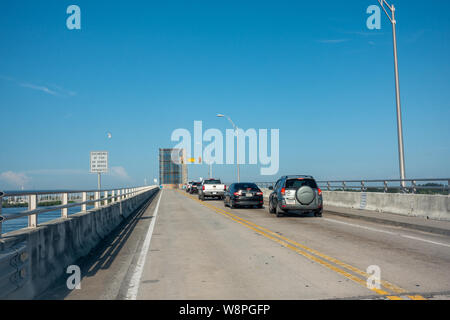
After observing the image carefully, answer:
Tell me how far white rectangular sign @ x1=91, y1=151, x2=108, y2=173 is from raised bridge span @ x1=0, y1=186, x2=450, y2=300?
1219 centimetres

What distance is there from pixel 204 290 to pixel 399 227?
1077 centimetres

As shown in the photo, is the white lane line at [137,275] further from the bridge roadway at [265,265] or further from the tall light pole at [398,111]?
the tall light pole at [398,111]

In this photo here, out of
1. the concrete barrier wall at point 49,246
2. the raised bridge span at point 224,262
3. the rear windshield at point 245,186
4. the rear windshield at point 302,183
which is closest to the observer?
the concrete barrier wall at point 49,246

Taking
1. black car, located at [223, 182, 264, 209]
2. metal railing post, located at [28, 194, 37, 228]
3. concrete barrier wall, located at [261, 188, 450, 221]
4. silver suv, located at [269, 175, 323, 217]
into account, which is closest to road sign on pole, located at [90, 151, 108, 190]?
black car, located at [223, 182, 264, 209]

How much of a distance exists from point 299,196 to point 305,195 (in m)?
0.27

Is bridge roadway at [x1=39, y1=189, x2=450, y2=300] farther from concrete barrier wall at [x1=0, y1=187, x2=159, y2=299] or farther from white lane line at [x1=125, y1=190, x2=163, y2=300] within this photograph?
concrete barrier wall at [x1=0, y1=187, x2=159, y2=299]

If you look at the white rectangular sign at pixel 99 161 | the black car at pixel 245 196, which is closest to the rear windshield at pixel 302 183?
the black car at pixel 245 196

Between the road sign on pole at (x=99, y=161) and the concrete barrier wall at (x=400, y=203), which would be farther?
the road sign on pole at (x=99, y=161)

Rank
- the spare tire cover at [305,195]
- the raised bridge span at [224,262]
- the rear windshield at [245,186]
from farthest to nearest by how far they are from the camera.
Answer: the rear windshield at [245,186], the spare tire cover at [305,195], the raised bridge span at [224,262]

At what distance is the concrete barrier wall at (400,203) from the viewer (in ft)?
52.7

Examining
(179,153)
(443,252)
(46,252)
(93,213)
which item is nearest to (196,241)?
(93,213)

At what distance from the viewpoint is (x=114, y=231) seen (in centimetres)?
1523
